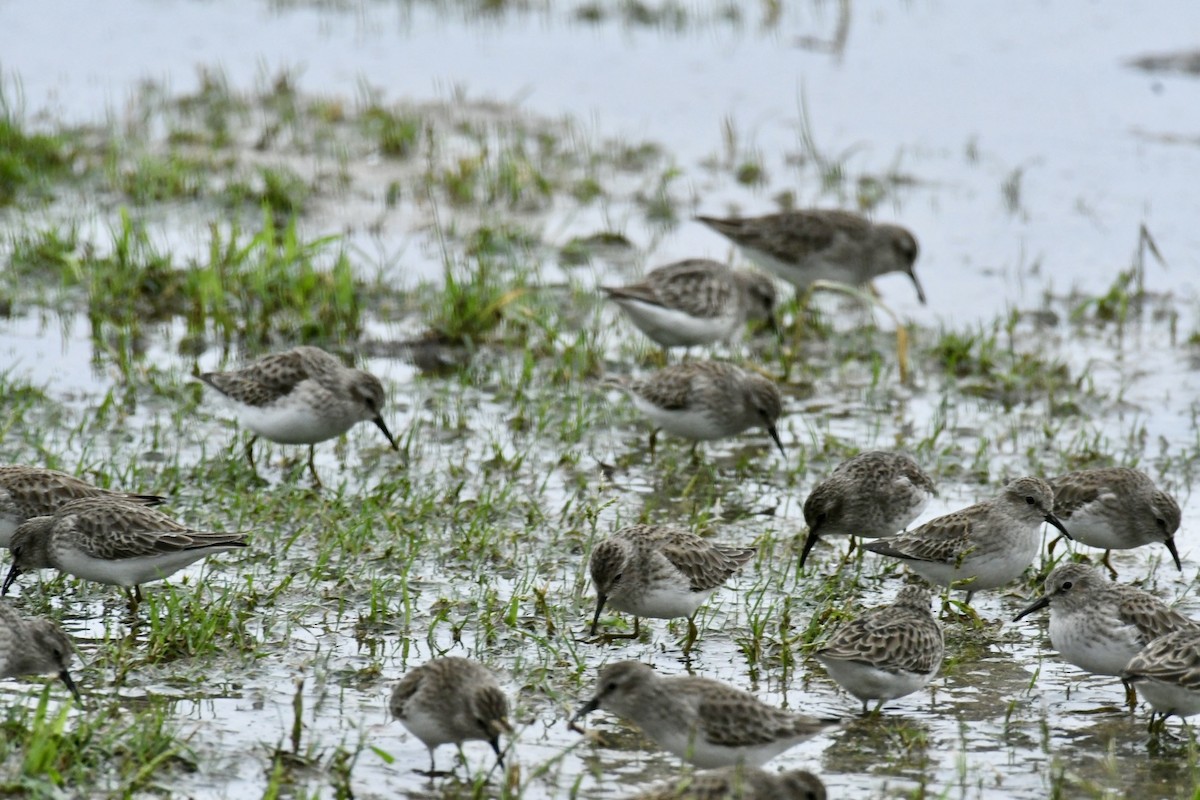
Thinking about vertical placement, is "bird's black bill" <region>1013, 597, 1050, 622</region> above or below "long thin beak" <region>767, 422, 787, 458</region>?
above

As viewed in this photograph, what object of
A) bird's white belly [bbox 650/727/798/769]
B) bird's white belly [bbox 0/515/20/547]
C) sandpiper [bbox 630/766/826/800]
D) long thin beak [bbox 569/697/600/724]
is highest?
sandpiper [bbox 630/766/826/800]

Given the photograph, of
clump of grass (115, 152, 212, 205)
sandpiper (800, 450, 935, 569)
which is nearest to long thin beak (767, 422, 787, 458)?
sandpiper (800, 450, 935, 569)

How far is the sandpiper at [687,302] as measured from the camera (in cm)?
1316

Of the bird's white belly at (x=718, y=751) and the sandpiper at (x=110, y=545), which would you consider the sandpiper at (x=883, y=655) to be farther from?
the sandpiper at (x=110, y=545)

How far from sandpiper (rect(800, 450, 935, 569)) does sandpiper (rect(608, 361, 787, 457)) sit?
1.42 m

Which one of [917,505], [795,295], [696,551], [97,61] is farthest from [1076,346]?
[97,61]

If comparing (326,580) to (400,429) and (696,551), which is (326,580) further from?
(400,429)

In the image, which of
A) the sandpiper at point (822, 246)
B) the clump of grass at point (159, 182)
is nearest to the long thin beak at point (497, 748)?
the sandpiper at point (822, 246)

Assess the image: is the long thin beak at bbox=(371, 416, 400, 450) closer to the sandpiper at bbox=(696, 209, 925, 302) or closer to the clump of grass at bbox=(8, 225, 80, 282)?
the clump of grass at bbox=(8, 225, 80, 282)

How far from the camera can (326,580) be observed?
359 inches

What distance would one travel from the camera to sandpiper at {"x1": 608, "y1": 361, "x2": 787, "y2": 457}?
1157cm

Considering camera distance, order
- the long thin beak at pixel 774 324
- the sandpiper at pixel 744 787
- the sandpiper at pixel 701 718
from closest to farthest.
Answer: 1. the sandpiper at pixel 744 787
2. the sandpiper at pixel 701 718
3. the long thin beak at pixel 774 324

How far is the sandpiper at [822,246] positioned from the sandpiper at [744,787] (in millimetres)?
9131

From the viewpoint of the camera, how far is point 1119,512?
971cm
